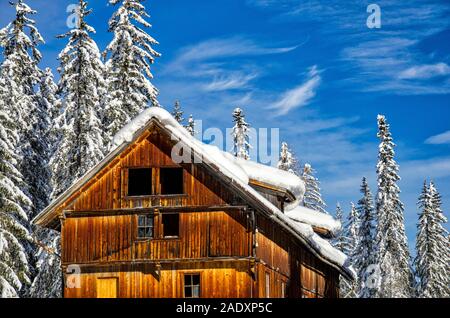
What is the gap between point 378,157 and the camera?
61.2 metres

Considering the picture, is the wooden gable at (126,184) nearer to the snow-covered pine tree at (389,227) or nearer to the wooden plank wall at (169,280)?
the wooden plank wall at (169,280)

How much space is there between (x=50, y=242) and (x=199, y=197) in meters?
13.6

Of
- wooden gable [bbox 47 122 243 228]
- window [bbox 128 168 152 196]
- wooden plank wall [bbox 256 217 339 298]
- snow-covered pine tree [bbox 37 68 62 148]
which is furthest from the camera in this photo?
snow-covered pine tree [bbox 37 68 62 148]

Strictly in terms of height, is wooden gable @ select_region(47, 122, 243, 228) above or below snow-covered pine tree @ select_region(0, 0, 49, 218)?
below

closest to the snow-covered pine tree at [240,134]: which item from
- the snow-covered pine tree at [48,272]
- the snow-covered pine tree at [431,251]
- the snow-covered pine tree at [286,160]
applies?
the snow-covered pine tree at [286,160]

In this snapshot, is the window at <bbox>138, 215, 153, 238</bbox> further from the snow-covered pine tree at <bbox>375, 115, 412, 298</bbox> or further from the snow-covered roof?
the snow-covered pine tree at <bbox>375, 115, 412, 298</bbox>

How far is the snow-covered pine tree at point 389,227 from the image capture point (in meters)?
59.5

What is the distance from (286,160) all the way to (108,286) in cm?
3681

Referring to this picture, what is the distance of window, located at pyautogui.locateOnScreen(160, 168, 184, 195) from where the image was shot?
3550 cm

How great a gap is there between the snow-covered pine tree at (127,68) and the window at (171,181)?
475 inches

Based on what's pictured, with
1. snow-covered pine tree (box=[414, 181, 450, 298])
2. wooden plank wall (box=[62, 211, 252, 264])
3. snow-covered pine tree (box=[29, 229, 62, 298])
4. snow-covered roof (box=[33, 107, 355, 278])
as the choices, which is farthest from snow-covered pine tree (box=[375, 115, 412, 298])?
wooden plank wall (box=[62, 211, 252, 264])

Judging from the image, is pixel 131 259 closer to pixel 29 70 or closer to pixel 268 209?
pixel 268 209

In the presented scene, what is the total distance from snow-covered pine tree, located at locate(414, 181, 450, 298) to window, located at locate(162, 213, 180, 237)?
3266 centimetres
